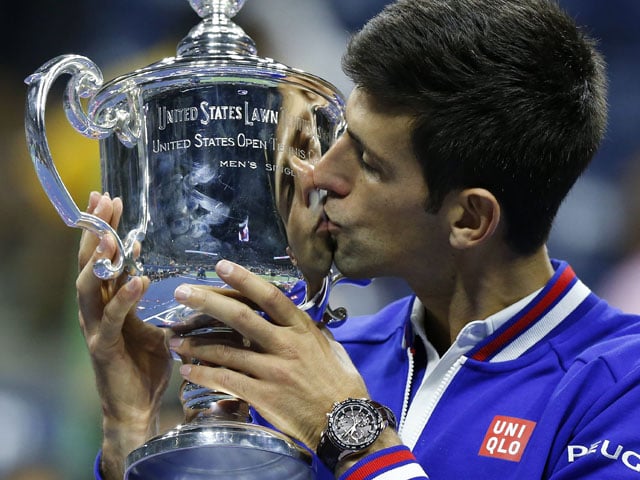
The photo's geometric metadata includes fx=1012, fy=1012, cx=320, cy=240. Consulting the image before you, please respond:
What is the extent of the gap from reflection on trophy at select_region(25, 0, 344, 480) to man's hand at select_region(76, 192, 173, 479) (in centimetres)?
10

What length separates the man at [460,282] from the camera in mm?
1445

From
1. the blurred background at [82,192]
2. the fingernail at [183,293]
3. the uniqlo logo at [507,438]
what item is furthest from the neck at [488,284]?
the blurred background at [82,192]

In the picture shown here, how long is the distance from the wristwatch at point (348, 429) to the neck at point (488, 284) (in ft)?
1.11

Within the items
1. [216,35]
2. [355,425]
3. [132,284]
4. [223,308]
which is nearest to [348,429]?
[355,425]

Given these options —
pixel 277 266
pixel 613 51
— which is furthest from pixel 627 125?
pixel 277 266

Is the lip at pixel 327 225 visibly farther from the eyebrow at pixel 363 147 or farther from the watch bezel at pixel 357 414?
the watch bezel at pixel 357 414

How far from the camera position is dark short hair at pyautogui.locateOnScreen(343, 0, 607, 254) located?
5.15 feet

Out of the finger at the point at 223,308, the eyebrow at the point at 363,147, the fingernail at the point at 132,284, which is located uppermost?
the eyebrow at the point at 363,147

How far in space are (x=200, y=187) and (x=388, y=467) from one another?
473mm

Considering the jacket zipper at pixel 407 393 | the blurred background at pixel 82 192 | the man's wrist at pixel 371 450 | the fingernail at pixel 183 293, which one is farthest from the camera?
the blurred background at pixel 82 192

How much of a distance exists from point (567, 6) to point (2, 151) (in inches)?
74.5

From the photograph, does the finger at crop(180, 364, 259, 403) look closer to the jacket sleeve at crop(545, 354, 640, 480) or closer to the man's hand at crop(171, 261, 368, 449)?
the man's hand at crop(171, 261, 368, 449)

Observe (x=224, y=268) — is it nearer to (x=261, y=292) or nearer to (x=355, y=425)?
(x=261, y=292)

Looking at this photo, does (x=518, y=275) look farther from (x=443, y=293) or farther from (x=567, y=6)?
(x=567, y=6)
